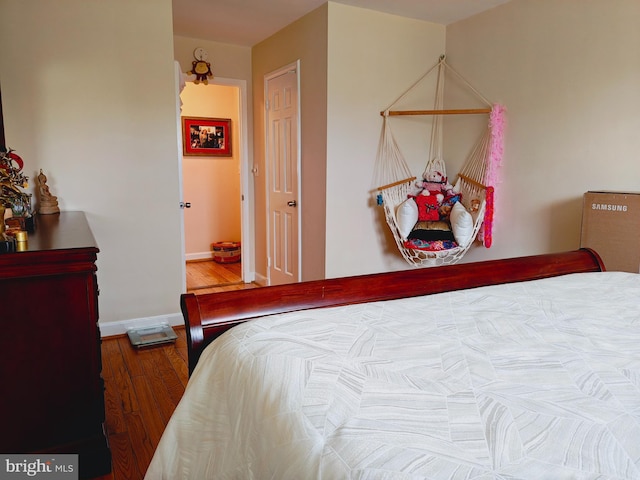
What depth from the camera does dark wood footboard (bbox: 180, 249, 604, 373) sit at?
139 centimetres

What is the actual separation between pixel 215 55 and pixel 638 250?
3.89 m

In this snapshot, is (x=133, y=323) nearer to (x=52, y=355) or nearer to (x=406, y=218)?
(x=52, y=355)

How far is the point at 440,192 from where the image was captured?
3.96m

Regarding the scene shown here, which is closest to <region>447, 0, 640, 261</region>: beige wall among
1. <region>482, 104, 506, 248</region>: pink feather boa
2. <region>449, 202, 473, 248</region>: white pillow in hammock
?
<region>482, 104, 506, 248</region>: pink feather boa

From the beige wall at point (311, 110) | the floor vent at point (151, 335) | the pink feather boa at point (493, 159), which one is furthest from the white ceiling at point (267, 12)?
the floor vent at point (151, 335)

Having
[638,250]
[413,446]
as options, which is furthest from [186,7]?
[413,446]

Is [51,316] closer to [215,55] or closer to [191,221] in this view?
[215,55]

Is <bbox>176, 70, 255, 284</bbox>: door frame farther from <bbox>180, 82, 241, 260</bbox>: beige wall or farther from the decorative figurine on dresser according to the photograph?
the decorative figurine on dresser

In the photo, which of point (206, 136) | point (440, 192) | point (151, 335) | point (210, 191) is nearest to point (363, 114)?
point (440, 192)

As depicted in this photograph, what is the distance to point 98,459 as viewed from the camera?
187 cm

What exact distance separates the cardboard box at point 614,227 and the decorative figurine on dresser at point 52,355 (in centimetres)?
273

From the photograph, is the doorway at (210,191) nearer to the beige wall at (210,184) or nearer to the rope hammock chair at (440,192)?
the beige wall at (210,184)

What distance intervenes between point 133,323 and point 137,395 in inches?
40.7

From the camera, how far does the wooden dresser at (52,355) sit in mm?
1695
